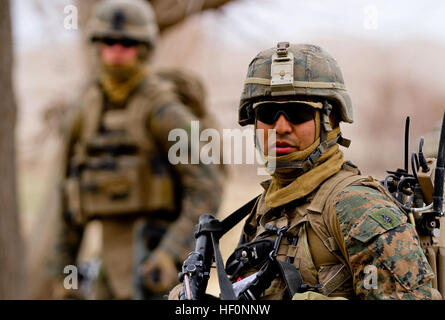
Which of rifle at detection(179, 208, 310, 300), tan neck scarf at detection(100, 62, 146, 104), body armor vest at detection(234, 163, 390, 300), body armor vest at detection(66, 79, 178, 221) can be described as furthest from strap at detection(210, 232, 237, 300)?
tan neck scarf at detection(100, 62, 146, 104)

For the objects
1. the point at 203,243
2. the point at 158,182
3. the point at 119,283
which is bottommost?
the point at 119,283

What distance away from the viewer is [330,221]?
269 centimetres

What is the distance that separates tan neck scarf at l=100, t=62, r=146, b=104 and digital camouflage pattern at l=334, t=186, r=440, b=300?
5.10m

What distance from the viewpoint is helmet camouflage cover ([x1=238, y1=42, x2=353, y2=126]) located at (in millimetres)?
2857

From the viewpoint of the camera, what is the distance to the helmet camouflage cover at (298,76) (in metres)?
2.86

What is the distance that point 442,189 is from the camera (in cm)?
278

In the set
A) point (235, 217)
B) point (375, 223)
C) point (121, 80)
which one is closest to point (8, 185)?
point (121, 80)

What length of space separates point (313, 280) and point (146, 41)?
208 inches

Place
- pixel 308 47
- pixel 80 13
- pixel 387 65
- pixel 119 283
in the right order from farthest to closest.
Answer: pixel 387 65 < pixel 80 13 < pixel 119 283 < pixel 308 47

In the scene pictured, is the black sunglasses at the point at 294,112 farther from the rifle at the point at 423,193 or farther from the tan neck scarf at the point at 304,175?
the rifle at the point at 423,193

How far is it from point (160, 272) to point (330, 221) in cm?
418

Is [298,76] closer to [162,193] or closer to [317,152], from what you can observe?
[317,152]
